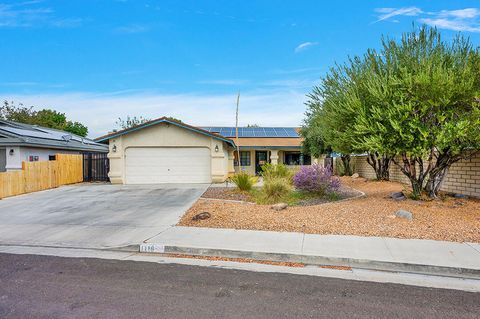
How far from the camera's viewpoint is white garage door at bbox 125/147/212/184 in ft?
65.0

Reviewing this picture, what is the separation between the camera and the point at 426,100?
9.04 m

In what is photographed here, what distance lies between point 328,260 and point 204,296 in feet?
8.35

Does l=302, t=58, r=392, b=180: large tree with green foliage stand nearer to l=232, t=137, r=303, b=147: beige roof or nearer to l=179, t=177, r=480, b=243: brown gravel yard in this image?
l=179, t=177, r=480, b=243: brown gravel yard

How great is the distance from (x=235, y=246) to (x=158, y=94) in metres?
25.1

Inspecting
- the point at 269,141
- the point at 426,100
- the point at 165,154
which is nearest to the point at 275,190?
the point at 426,100

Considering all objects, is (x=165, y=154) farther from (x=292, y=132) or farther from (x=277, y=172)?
(x=292, y=132)

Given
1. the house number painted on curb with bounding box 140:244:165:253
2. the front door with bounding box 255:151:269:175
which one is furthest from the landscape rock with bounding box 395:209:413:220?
the front door with bounding box 255:151:269:175

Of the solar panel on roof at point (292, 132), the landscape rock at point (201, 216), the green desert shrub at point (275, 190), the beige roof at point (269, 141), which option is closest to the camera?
the landscape rock at point (201, 216)

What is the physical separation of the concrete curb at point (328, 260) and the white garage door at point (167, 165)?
1344 centimetres

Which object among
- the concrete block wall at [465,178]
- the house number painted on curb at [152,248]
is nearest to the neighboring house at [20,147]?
the house number painted on curb at [152,248]

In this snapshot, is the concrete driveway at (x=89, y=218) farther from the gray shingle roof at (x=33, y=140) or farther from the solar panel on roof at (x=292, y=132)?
the solar panel on roof at (x=292, y=132)

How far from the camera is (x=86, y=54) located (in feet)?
62.3

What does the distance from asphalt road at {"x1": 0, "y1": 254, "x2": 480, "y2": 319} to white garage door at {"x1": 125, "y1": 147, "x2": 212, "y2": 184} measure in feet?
47.6

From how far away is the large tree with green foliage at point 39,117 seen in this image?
138ft
